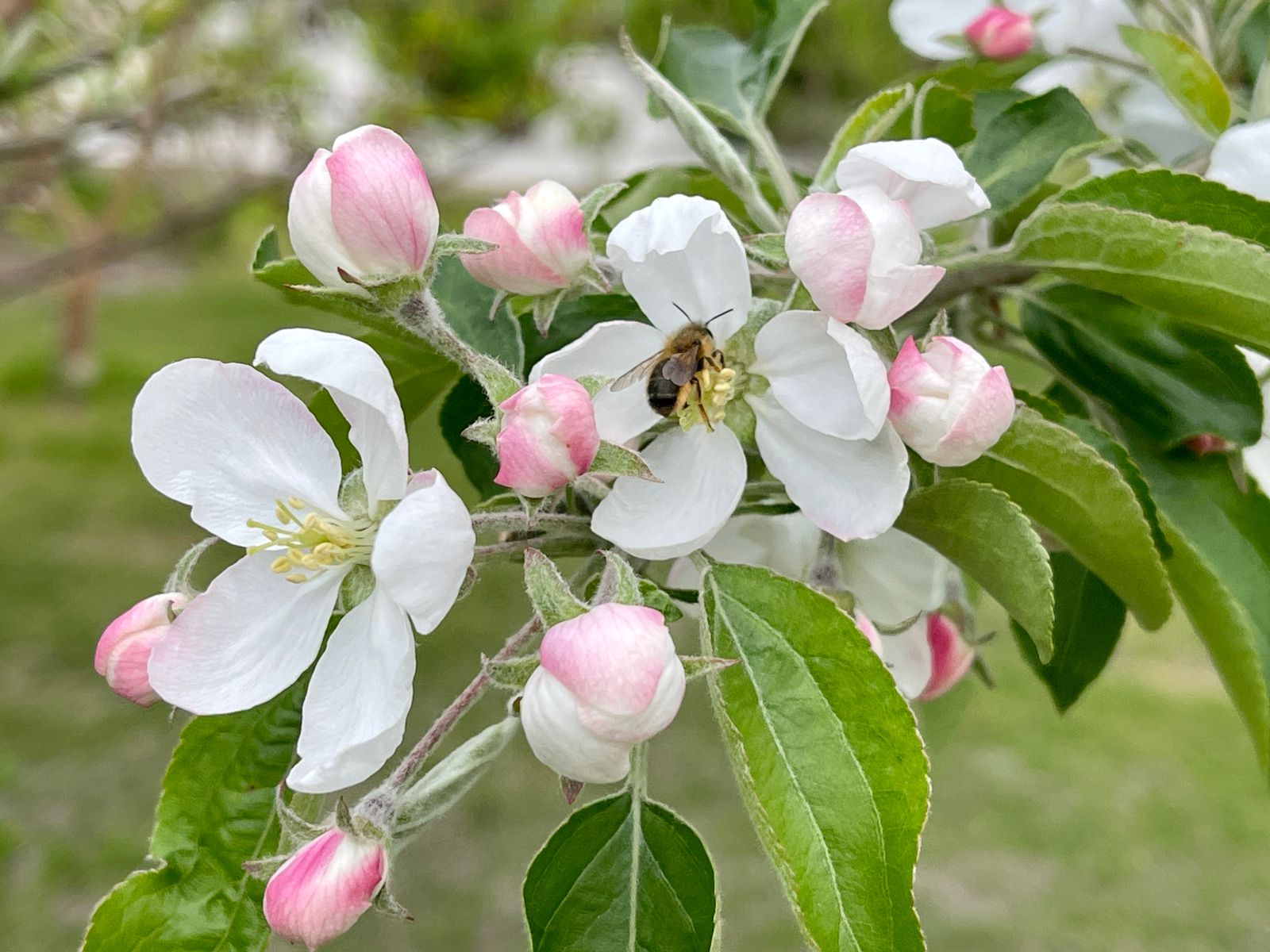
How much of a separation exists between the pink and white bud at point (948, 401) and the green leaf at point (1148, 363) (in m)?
0.20

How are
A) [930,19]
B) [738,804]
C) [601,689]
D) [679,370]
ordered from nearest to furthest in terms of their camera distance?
[601,689] → [679,370] → [930,19] → [738,804]

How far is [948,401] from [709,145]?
23 centimetres

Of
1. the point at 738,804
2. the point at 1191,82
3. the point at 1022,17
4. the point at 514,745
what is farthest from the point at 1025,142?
the point at 738,804

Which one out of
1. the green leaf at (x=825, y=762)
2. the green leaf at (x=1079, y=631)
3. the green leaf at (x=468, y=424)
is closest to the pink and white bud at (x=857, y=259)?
the green leaf at (x=825, y=762)

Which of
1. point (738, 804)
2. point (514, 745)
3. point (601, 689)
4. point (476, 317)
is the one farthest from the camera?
point (738, 804)

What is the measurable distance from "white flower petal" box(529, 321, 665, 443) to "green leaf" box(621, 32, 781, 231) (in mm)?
130

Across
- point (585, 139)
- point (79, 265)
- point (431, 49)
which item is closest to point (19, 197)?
point (79, 265)

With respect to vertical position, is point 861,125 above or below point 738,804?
above

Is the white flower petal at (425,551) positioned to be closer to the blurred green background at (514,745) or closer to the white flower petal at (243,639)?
the white flower petal at (243,639)

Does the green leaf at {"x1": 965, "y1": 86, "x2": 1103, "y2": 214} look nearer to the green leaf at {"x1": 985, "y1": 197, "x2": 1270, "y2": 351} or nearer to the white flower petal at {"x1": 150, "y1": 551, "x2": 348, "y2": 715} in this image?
the green leaf at {"x1": 985, "y1": 197, "x2": 1270, "y2": 351}

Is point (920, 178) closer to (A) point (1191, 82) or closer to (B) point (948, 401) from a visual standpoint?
(B) point (948, 401)

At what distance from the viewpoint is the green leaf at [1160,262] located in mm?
455

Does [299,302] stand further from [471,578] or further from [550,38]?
[550,38]

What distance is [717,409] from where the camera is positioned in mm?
467
